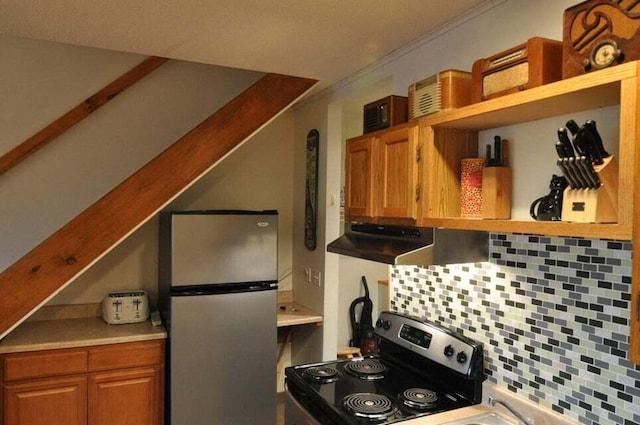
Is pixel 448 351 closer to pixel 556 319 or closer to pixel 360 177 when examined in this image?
pixel 556 319

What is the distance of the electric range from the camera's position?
5.98ft

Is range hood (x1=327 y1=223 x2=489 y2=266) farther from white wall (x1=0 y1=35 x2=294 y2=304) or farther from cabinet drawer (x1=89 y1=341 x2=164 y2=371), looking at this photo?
white wall (x1=0 y1=35 x2=294 y2=304)

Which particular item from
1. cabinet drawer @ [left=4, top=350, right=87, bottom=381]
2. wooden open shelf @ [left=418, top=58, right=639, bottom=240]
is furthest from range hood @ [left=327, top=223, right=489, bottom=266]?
cabinet drawer @ [left=4, top=350, right=87, bottom=381]

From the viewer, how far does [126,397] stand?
2.86m

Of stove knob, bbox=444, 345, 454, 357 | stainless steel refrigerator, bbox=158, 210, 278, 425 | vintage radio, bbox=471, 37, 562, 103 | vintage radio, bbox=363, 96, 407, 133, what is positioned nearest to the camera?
vintage radio, bbox=471, 37, 562, 103

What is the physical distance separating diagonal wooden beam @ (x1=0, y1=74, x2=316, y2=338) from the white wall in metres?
0.70

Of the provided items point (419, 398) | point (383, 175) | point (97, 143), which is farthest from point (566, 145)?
point (97, 143)

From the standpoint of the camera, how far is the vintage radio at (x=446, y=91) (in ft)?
5.70

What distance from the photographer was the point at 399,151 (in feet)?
6.51

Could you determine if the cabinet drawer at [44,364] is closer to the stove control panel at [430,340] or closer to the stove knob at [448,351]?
the stove control panel at [430,340]

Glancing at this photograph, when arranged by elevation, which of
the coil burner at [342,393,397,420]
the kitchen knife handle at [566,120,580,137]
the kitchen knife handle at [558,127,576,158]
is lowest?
the coil burner at [342,393,397,420]

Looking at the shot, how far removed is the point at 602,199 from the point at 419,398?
1.12 meters

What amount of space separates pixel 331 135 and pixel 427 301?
1.56m

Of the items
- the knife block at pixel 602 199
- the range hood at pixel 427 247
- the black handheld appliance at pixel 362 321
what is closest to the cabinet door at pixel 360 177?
the range hood at pixel 427 247
